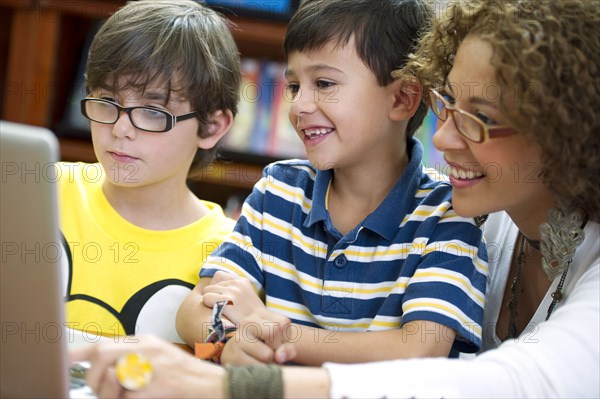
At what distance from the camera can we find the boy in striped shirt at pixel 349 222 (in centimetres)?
117

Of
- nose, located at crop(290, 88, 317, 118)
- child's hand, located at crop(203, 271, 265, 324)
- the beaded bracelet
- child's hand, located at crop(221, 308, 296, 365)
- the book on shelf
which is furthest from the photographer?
the book on shelf

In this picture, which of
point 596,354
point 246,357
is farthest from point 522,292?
point 246,357

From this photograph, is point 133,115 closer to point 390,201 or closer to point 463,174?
point 390,201

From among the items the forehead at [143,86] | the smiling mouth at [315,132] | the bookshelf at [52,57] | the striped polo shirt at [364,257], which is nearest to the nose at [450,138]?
the striped polo shirt at [364,257]

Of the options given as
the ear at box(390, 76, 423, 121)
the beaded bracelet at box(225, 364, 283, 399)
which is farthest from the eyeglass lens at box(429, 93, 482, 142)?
the beaded bracelet at box(225, 364, 283, 399)

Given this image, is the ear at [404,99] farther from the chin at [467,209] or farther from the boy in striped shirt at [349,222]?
the chin at [467,209]

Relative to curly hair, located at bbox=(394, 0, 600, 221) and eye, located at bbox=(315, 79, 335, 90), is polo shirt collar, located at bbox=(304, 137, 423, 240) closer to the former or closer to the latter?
eye, located at bbox=(315, 79, 335, 90)

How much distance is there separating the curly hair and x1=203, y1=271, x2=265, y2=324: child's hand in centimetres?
48

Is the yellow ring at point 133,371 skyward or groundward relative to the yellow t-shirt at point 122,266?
skyward

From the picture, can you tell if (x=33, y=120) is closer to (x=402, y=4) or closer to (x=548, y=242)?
(x=402, y=4)

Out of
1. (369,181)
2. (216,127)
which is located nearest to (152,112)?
(216,127)

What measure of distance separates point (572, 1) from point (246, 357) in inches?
26.1

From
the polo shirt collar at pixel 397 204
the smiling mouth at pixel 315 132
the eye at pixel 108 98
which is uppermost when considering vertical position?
the smiling mouth at pixel 315 132

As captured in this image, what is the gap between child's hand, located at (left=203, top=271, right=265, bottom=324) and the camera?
119 centimetres
